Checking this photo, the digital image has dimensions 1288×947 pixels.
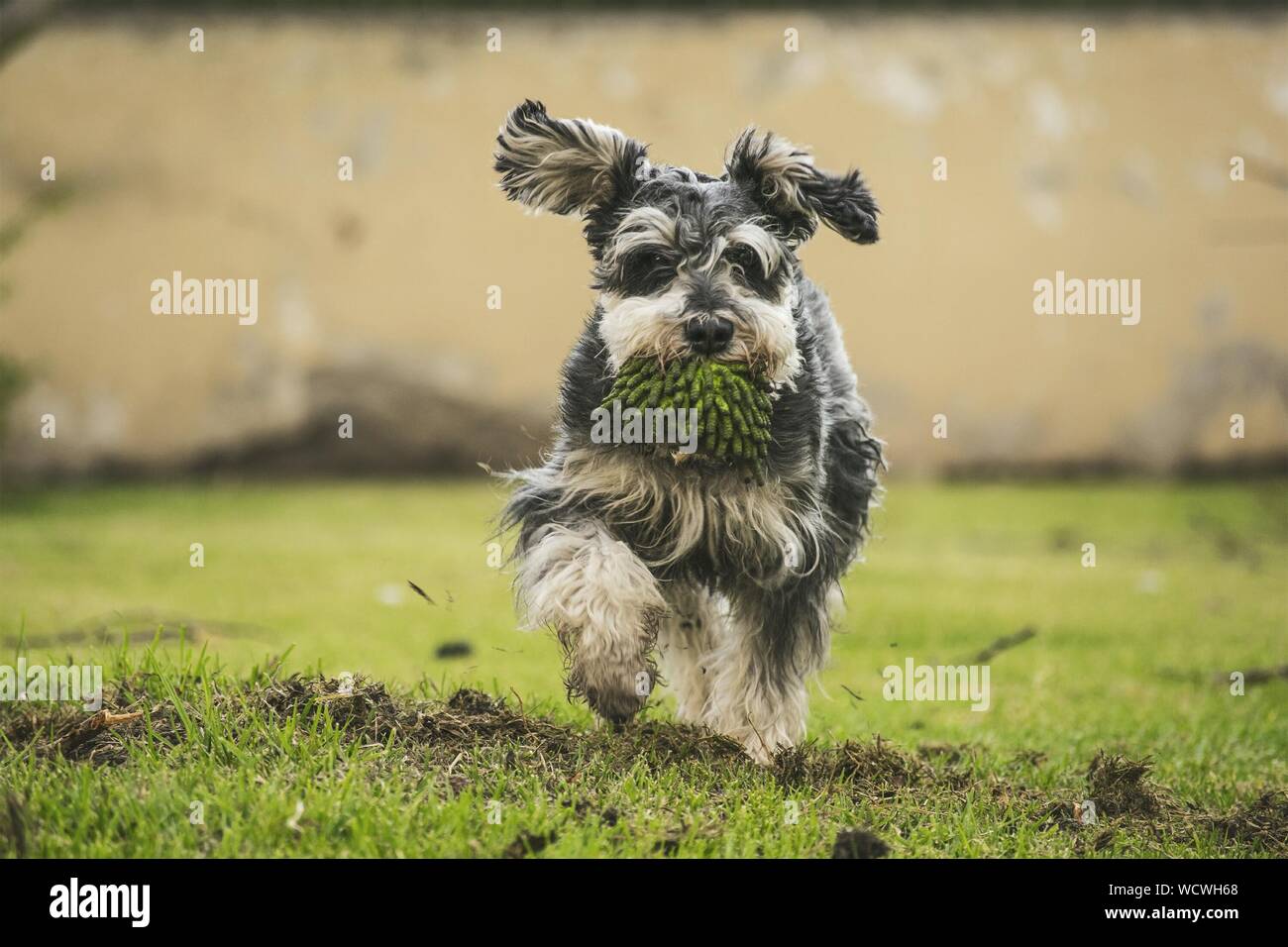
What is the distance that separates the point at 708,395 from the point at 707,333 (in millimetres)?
196

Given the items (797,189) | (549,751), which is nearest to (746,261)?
(797,189)

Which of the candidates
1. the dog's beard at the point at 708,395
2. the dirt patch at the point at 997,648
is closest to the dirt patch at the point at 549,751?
the dog's beard at the point at 708,395

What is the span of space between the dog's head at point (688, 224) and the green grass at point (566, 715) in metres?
1.27

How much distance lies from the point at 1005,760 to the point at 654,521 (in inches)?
65.0

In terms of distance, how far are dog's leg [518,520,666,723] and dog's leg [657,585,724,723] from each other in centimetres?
98

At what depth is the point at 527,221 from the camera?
13070 millimetres

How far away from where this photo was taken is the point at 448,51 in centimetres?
1335

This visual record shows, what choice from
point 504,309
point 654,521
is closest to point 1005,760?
point 654,521

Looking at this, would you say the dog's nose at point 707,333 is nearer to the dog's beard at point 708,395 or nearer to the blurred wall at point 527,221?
the dog's beard at point 708,395

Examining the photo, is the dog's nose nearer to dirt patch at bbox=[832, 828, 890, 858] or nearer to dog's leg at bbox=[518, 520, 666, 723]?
dog's leg at bbox=[518, 520, 666, 723]

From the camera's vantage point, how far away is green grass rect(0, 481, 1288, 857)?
3.63 meters

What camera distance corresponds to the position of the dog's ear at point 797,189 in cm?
464

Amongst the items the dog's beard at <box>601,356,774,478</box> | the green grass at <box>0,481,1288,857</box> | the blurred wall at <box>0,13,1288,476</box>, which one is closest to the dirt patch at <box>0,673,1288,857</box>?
the green grass at <box>0,481,1288,857</box>
